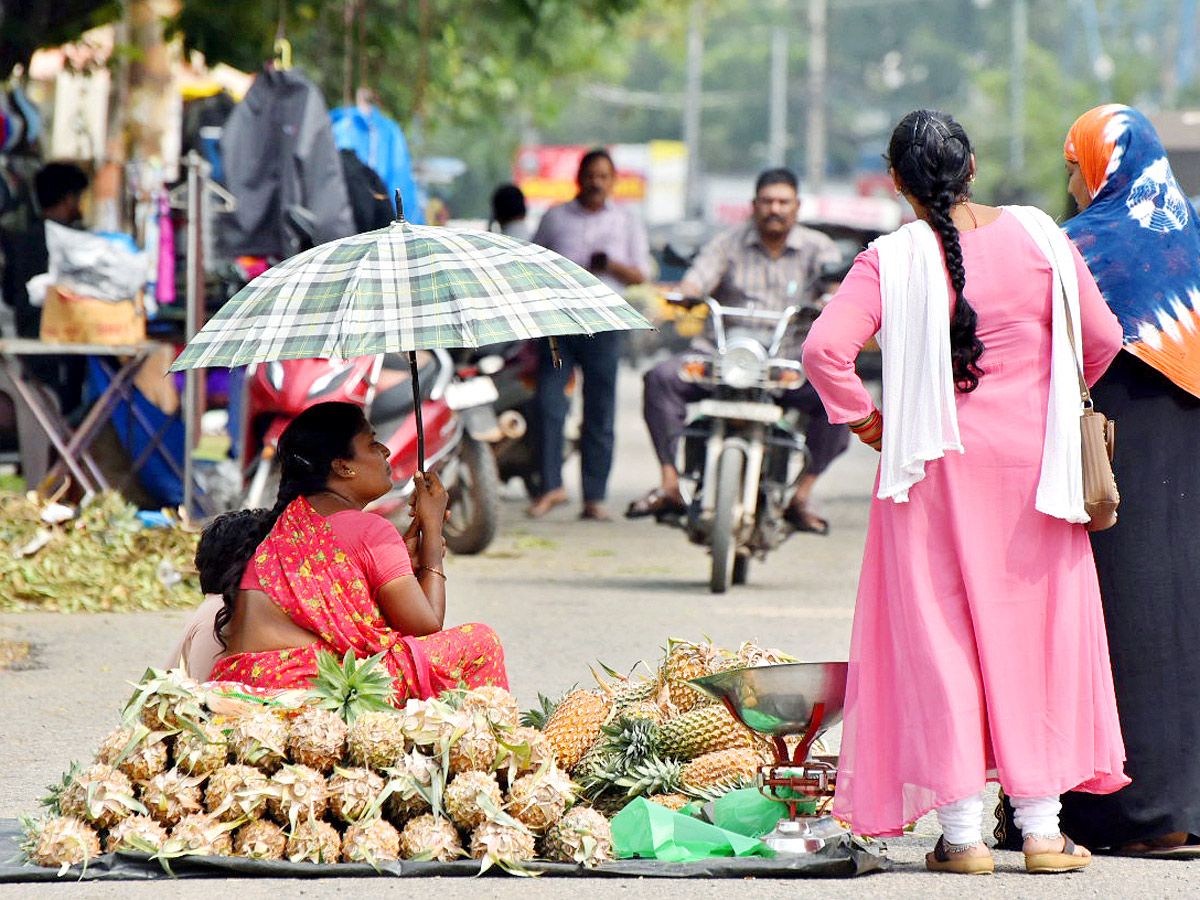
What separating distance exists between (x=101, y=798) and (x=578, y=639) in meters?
3.65

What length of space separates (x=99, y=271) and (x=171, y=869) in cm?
577

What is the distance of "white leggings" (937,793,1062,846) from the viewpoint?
4363 millimetres

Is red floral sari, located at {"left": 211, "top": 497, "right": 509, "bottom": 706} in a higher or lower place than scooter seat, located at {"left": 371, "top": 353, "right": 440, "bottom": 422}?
lower

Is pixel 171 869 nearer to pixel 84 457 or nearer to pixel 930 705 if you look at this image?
pixel 930 705

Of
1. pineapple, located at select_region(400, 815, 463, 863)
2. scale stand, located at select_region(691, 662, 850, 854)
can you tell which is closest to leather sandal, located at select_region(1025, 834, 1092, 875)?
scale stand, located at select_region(691, 662, 850, 854)

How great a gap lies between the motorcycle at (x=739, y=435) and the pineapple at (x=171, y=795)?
180 inches

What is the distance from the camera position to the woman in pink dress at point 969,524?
4.27 m

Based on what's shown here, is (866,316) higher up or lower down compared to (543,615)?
higher up

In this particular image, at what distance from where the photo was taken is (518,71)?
26344mm

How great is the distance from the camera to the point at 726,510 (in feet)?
28.5

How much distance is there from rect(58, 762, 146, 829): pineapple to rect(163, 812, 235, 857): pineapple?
100mm

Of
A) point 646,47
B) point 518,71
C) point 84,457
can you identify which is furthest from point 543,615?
point 646,47

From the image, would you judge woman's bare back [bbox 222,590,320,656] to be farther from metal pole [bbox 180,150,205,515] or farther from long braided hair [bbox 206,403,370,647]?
metal pole [bbox 180,150,205,515]

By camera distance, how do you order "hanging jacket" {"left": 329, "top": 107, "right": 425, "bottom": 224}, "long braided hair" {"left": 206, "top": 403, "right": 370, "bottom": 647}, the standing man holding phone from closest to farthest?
"long braided hair" {"left": 206, "top": 403, "right": 370, "bottom": 647}, "hanging jacket" {"left": 329, "top": 107, "right": 425, "bottom": 224}, the standing man holding phone
